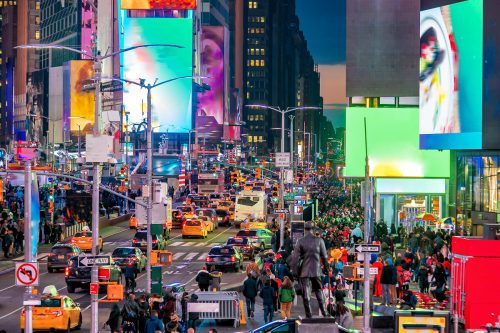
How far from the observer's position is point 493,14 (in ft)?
189

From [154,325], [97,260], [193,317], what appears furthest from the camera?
[193,317]

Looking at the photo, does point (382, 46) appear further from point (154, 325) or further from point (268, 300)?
point (154, 325)

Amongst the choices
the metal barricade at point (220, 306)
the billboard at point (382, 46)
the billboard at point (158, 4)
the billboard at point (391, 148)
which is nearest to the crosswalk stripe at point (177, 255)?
the billboard at point (391, 148)

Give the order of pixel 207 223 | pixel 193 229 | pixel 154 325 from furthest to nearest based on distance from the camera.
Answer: pixel 207 223, pixel 193 229, pixel 154 325

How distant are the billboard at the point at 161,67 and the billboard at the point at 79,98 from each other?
59.6ft

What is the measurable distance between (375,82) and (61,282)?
44.4 m

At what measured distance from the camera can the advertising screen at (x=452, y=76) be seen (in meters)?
59.4

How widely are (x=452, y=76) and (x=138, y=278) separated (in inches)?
959

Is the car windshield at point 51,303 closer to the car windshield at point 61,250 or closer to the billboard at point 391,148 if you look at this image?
the car windshield at point 61,250

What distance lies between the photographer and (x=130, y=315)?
28.7 metres

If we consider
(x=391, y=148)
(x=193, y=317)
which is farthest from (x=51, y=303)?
(x=391, y=148)

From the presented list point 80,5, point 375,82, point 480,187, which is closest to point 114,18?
point 80,5

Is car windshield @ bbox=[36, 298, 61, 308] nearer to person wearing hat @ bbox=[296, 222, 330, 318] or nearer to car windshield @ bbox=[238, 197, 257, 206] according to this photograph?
person wearing hat @ bbox=[296, 222, 330, 318]

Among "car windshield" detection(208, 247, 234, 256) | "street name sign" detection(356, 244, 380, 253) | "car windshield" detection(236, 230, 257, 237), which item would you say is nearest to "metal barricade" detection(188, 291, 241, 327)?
"street name sign" detection(356, 244, 380, 253)
